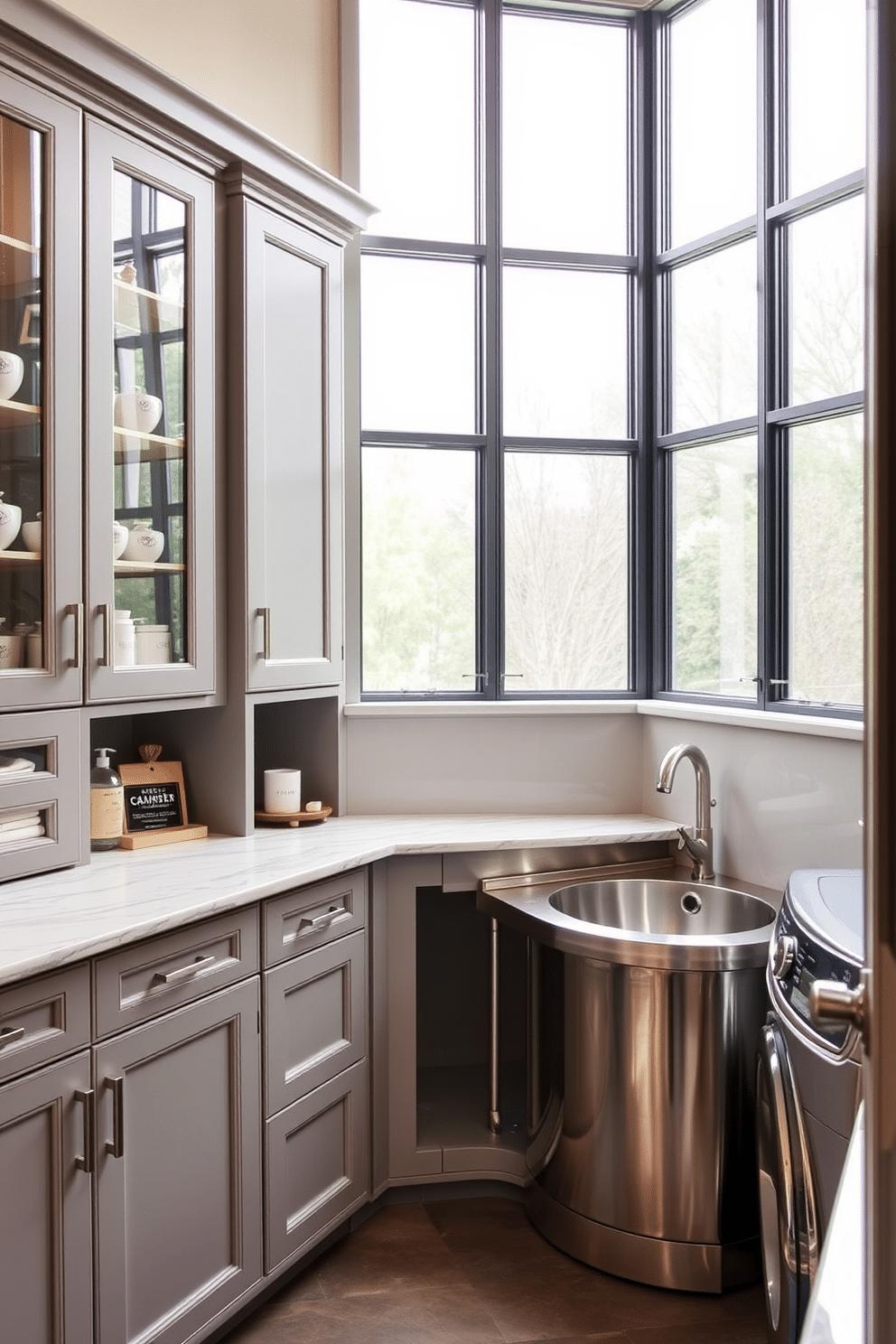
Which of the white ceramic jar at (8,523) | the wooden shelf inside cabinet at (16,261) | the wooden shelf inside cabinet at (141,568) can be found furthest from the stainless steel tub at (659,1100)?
the wooden shelf inside cabinet at (16,261)

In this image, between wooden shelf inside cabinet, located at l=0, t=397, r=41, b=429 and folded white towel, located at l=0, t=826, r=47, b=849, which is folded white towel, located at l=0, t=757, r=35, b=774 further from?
wooden shelf inside cabinet, located at l=0, t=397, r=41, b=429

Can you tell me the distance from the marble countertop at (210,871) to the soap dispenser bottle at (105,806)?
5cm

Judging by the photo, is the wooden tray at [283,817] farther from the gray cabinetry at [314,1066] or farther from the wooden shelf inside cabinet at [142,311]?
the wooden shelf inside cabinet at [142,311]

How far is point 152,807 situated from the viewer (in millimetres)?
2693

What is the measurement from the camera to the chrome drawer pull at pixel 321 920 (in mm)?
2410

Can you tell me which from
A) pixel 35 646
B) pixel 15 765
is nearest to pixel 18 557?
pixel 35 646

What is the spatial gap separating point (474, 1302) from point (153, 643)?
1.58m

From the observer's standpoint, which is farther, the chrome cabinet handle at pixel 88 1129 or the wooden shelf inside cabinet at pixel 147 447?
the wooden shelf inside cabinet at pixel 147 447

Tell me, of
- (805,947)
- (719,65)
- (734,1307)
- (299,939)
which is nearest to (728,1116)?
(734,1307)

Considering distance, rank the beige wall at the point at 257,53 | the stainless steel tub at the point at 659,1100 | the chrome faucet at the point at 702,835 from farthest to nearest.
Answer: the chrome faucet at the point at 702,835
the beige wall at the point at 257,53
the stainless steel tub at the point at 659,1100

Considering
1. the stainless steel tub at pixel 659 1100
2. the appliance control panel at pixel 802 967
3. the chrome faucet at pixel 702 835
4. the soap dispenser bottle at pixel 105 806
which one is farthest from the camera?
the chrome faucet at pixel 702 835

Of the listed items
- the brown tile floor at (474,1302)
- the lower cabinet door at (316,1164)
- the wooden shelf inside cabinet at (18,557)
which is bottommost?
the brown tile floor at (474,1302)

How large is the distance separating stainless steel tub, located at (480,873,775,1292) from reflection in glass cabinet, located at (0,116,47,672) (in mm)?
1300

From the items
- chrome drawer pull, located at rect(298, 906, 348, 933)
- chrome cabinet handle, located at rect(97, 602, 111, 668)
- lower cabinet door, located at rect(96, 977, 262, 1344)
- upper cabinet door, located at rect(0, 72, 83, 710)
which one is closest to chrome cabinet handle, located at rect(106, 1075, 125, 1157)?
lower cabinet door, located at rect(96, 977, 262, 1344)
